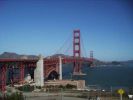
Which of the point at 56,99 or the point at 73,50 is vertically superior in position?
the point at 73,50

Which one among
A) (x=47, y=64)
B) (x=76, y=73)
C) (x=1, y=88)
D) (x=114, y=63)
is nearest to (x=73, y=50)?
(x=76, y=73)

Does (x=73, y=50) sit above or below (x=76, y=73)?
above

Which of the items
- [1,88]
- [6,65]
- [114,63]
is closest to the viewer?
[1,88]

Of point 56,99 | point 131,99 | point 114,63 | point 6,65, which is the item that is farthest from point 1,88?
point 114,63

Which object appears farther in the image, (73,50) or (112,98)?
(73,50)

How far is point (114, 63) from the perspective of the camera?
15612cm

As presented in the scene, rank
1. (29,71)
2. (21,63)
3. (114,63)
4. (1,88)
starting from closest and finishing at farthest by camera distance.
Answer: (1,88)
(21,63)
(29,71)
(114,63)

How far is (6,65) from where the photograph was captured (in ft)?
133

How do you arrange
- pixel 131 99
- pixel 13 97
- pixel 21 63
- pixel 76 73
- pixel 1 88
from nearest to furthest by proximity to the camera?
1. pixel 13 97
2. pixel 131 99
3. pixel 1 88
4. pixel 21 63
5. pixel 76 73

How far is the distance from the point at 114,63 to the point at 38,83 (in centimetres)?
11790

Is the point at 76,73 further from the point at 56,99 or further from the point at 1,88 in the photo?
the point at 56,99

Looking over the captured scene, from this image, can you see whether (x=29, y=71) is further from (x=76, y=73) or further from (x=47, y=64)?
(x=76, y=73)

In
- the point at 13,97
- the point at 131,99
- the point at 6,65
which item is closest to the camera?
the point at 13,97

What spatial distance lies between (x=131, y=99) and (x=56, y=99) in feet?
15.8
